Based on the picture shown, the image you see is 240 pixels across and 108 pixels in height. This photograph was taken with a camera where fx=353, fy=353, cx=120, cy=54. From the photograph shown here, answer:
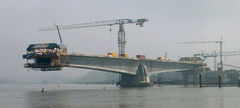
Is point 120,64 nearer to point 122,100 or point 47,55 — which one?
point 47,55

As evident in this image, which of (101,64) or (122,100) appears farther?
(101,64)

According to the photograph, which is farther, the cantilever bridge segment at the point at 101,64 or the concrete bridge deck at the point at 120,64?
the concrete bridge deck at the point at 120,64

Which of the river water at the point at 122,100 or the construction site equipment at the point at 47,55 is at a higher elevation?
the construction site equipment at the point at 47,55

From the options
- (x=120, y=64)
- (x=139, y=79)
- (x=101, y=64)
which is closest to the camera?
(x=101, y=64)

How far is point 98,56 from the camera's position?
132m

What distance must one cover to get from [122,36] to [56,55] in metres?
62.2

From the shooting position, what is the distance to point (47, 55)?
11531 cm

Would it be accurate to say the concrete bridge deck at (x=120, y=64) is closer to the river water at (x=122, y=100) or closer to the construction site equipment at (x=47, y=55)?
the construction site equipment at (x=47, y=55)

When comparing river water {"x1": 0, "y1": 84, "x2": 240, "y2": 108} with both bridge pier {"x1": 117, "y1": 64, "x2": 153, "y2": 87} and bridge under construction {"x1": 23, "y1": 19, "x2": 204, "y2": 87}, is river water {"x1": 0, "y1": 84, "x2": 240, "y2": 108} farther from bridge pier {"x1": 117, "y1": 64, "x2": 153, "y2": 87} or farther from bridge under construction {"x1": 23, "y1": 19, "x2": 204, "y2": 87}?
bridge pier {"x1": 117, "y1": 64, "x2": 153, "y2": 87}

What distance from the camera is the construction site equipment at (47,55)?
11544 centimetres

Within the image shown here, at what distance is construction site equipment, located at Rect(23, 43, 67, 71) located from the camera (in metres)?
115

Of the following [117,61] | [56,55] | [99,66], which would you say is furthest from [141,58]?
[56,55]

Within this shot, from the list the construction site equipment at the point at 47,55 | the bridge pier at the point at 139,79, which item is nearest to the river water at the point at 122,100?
the construction site equipment at the point at 47,55

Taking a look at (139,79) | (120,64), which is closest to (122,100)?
(120,64)
